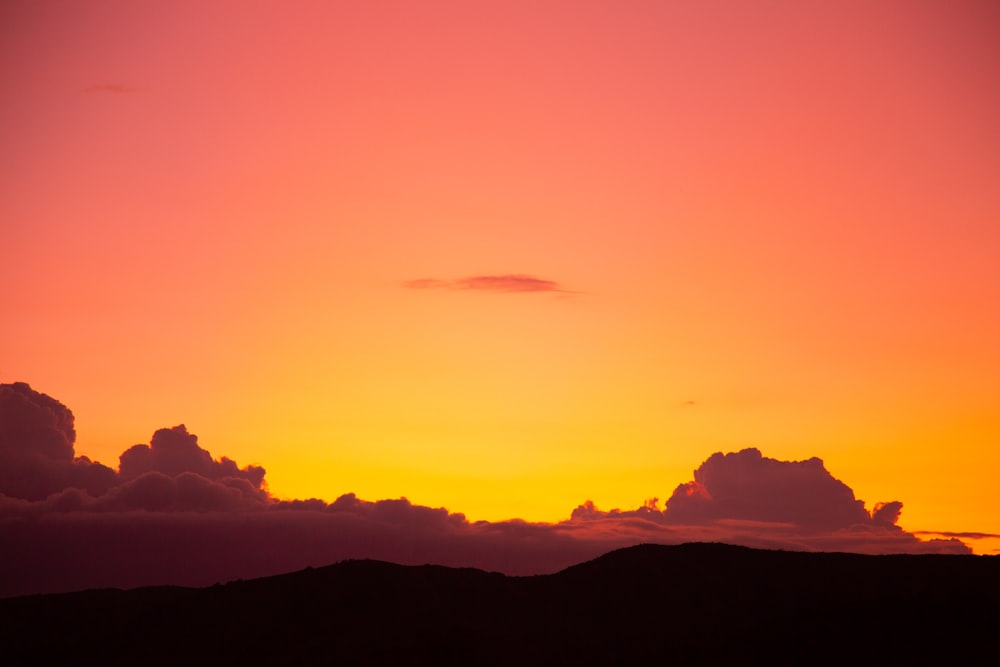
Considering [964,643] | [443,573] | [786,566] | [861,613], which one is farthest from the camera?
[443,573]

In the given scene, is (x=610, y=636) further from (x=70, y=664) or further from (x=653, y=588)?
(x=70, y=664)

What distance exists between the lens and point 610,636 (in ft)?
531

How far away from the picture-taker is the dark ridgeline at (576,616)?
5886 inches

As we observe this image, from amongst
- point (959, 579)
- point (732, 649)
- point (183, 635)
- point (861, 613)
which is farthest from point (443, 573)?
point (959, 579)

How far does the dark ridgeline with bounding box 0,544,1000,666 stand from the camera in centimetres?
14950

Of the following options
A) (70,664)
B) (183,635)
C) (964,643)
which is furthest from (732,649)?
(70,664)

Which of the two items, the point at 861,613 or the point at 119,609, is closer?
the point at 861,613

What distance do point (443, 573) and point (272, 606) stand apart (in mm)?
28113

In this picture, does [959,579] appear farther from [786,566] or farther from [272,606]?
[272,606]

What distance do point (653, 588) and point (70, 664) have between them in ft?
302

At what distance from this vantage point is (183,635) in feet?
586

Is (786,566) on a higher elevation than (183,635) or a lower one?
higher

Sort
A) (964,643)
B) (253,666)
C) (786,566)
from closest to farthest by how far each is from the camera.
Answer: (964,643), (253,666), (786,566)

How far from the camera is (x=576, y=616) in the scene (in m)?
171
